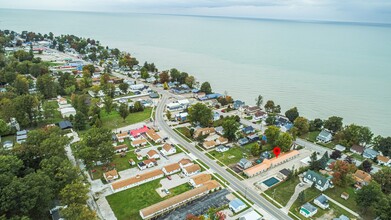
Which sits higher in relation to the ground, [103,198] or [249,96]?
[249,96]

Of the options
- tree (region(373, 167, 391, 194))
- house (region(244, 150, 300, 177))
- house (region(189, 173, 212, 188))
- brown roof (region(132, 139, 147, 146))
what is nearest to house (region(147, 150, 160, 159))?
brown roof (region(132, 139, 147, 146))

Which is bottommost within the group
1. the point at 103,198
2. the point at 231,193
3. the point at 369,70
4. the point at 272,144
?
the point at 103,198

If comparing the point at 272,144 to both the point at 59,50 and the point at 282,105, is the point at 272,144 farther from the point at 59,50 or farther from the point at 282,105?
the point at 59,50

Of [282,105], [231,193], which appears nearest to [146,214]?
[231,193]

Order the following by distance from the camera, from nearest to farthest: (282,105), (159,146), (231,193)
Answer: (231,193)
(159,146)
(282,105)

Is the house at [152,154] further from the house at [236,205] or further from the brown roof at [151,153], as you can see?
the house at [236,205]

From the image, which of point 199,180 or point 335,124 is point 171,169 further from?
point 335,124

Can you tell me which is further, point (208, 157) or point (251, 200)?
point (208, 157)
